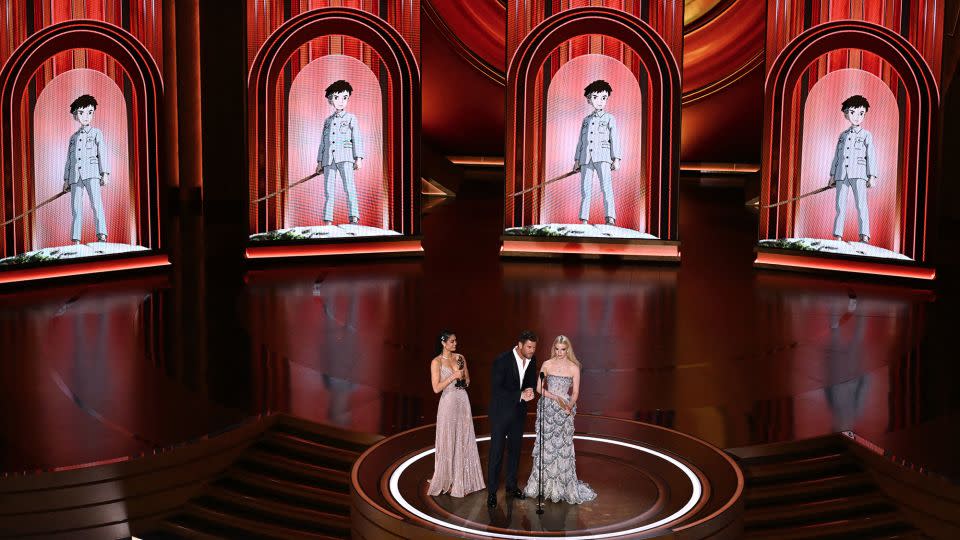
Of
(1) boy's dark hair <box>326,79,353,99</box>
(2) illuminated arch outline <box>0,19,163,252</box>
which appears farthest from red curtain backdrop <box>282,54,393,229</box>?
(2) illuminated arch outline <box>0,19,163,252</box>

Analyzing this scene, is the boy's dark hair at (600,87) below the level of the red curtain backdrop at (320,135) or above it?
above

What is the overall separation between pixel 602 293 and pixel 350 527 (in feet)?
21.2

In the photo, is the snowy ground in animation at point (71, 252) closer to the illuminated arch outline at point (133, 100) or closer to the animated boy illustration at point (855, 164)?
the illuminated arch outline at point (133, 100)

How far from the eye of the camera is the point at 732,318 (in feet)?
41.1

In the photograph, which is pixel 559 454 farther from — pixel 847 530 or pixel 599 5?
pixel 599 5

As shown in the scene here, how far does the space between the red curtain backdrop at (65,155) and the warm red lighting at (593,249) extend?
4897mm

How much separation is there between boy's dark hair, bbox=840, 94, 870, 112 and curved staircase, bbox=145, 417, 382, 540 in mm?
8102

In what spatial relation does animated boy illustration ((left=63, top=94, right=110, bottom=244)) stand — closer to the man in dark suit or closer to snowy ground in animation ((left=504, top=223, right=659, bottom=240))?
snowy ground in animation ((left=504, top=223, right=659, bottom=240))

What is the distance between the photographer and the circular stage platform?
Answer: 6.90 metres

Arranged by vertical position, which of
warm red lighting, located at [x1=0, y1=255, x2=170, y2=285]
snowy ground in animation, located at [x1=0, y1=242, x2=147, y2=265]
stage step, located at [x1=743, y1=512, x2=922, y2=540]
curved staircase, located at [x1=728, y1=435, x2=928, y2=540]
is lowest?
stage step, located at [x1=743, y1=512, x2=922, y2=540]

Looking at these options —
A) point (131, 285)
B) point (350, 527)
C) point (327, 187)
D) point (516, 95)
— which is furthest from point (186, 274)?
point (350, 527)

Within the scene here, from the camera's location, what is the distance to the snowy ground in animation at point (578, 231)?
50.9 feet

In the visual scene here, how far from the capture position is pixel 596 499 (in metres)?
7.39

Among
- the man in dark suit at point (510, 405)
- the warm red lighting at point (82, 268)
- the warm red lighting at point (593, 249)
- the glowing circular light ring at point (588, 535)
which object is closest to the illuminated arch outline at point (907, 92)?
the warm red lighting at point (593, 249)
